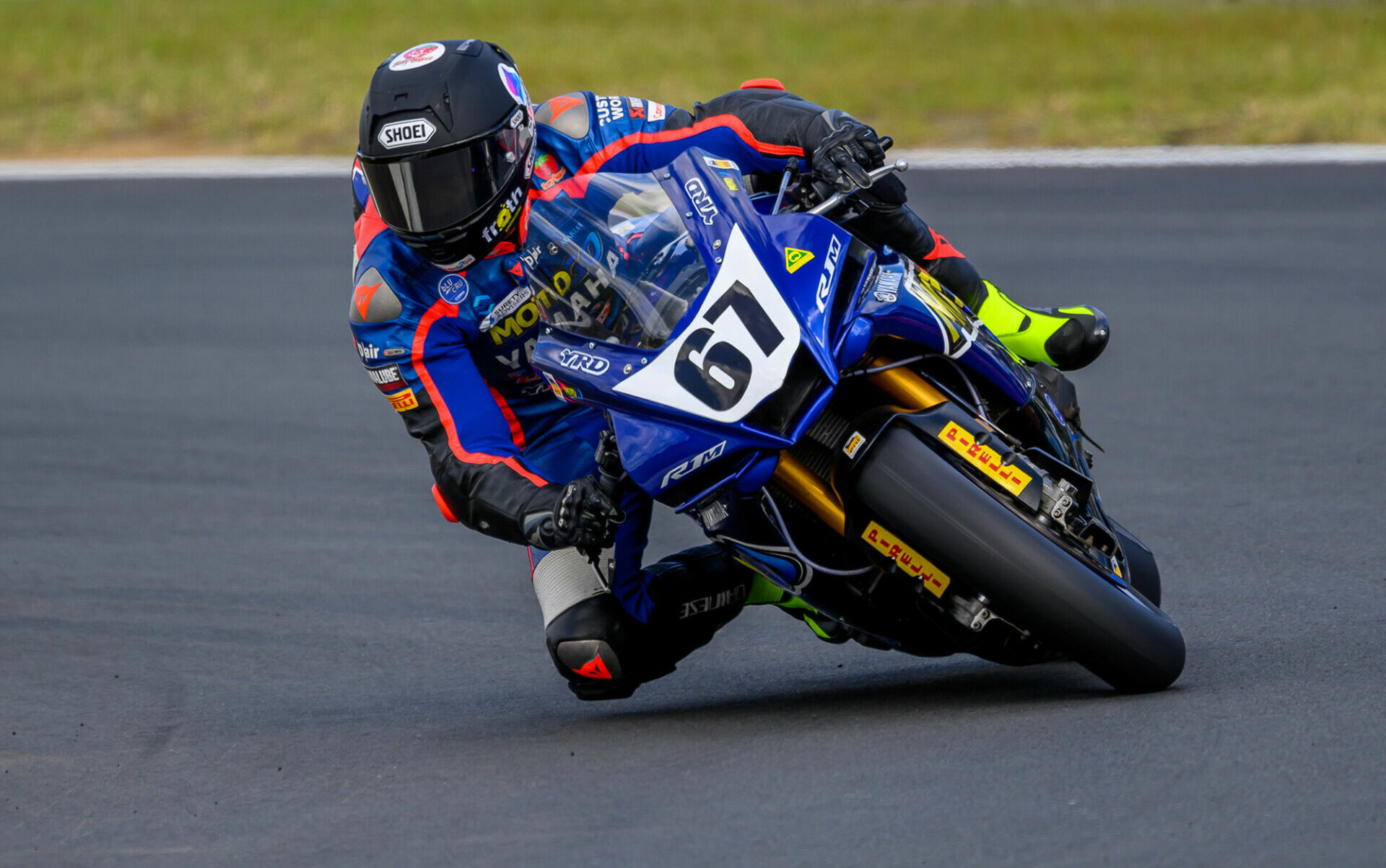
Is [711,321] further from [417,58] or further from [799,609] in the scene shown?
[799,609]

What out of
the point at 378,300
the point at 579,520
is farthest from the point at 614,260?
the point at 378,300

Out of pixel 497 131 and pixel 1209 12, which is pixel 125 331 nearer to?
pixel 497 131

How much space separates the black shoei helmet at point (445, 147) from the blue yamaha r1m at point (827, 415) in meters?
0.29

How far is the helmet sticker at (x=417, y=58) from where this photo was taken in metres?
4.20

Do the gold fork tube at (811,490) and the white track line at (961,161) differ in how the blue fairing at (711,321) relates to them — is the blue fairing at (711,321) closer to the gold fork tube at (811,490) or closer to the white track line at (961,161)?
the gold fork tube at (811,490)

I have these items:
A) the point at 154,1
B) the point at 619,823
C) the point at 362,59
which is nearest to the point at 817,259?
the point at 619,823

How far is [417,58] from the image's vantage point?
14.0ft

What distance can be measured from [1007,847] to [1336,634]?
1.69 meters

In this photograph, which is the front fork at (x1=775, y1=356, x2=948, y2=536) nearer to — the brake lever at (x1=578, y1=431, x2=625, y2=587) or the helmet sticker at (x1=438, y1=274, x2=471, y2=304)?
the brake lever at (x1=578, y1=431, x2=625, y2=587)

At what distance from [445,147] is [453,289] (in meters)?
0.46

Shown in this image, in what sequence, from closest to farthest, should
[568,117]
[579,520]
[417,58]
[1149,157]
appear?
[579,520] → [417,58] → [568,117] → [1149,157]

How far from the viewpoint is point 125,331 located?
9.79 metres

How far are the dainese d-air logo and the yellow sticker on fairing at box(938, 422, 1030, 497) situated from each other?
0.46 metres

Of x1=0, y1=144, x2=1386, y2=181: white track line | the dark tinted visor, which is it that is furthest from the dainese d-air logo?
x1=0, y1=144, x2=1386, y2=181: white track line
